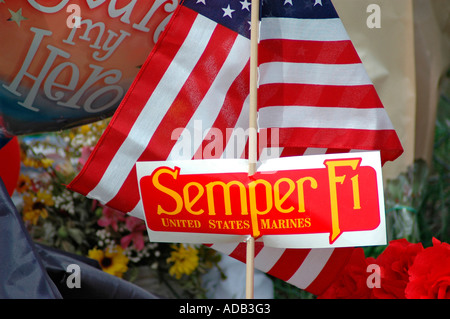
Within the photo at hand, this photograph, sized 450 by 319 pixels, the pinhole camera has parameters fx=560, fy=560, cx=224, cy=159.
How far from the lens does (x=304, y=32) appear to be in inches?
42.1

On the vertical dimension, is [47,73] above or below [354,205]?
above

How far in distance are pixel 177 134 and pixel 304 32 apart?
312mm

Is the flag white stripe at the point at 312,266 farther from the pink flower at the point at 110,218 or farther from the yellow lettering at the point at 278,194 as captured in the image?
the pink flower at the point at 110,218

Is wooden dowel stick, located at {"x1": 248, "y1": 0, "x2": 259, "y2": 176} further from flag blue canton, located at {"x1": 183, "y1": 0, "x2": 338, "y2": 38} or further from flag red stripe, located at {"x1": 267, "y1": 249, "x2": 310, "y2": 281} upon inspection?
flag red stripe, located at {"x1": 267, "y1": 249, "x2": 310, "y2": 281}

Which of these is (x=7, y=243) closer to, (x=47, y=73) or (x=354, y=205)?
(x=47, y=73)

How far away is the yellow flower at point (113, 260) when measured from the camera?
1889 mm

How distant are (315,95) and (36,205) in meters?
1.19

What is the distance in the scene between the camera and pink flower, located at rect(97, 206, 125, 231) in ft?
6.12

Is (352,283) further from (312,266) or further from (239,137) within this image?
(239,137)

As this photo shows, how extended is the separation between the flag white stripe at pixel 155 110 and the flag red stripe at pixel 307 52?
4.6 inches

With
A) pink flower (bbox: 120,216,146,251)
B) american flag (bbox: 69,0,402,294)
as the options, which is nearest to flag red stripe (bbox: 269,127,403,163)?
american flag (bbox: 69,0,402,294)

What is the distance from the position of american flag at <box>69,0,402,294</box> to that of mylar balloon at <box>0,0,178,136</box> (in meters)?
0.11

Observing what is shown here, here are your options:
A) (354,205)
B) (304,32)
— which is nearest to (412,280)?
(354,205)
